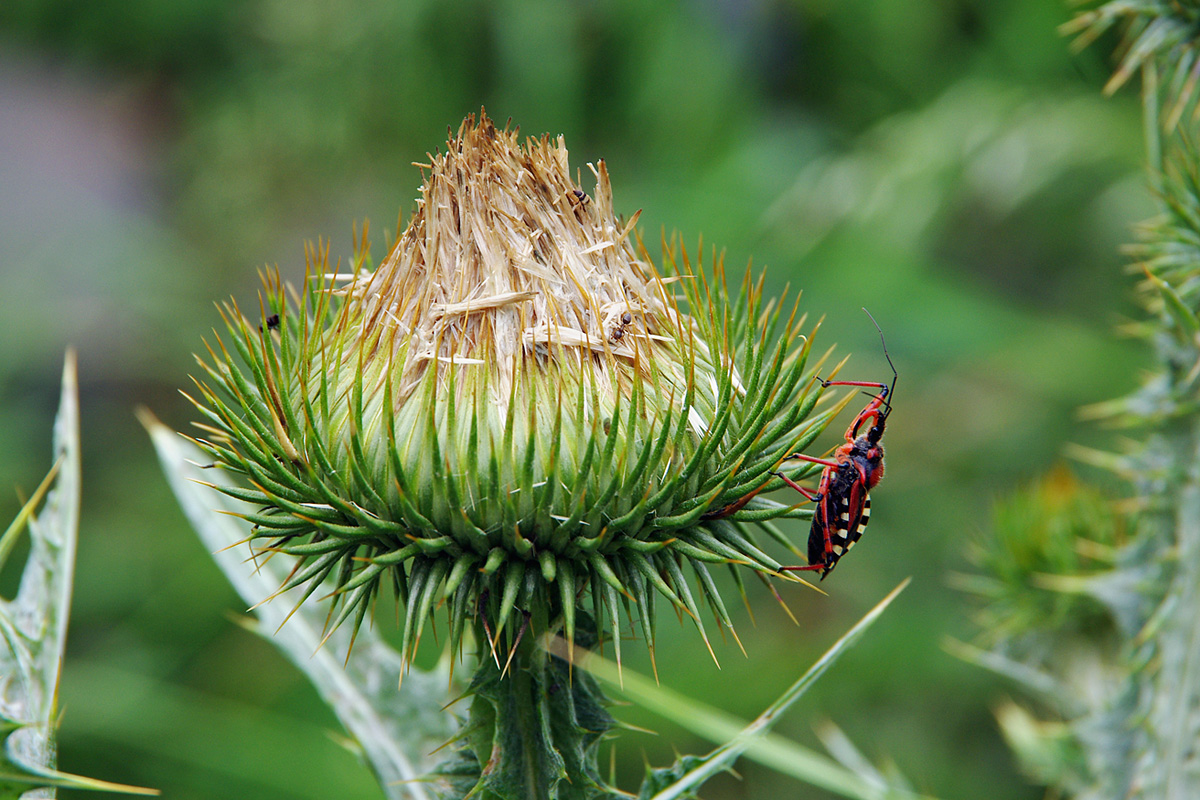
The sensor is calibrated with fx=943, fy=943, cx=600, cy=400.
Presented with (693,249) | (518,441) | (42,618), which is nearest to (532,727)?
(518,441)

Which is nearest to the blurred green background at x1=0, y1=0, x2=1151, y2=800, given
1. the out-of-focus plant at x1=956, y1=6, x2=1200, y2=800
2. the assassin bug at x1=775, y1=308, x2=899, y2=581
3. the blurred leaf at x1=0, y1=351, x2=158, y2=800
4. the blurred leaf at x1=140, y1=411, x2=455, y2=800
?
the out-of-focus plant at x1=956, y1=6, x2=1200, y2=800

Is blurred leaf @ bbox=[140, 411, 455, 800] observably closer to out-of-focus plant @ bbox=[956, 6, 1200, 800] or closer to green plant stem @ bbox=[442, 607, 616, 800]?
green plant stem @ bbox=[442, 607, 616, 800]

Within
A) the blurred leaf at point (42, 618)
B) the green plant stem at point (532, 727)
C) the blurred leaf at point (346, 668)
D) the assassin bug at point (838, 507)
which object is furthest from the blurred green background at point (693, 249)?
the blurred leaf at point (42, 618)

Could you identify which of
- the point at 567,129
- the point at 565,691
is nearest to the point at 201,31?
the point at 567,129

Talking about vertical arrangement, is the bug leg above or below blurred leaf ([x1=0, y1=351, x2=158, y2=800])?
above

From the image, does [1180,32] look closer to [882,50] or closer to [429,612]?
[429,612]

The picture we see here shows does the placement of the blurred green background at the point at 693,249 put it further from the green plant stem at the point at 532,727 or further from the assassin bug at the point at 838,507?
the green plant stem at the point at 532,727
